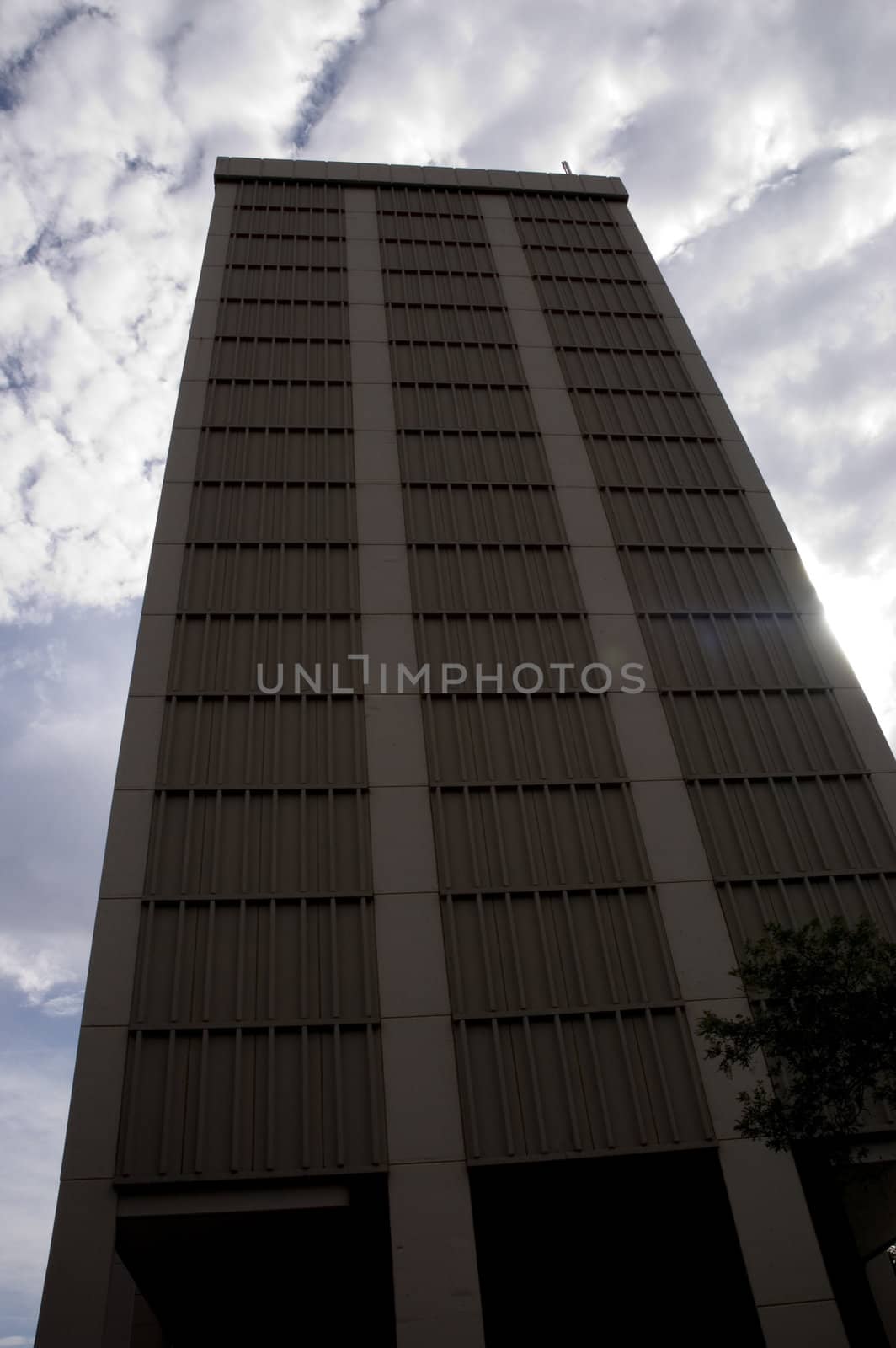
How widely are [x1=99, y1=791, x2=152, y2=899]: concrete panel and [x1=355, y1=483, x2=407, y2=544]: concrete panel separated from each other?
8870 mm

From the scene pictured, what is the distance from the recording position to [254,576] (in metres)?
24.1

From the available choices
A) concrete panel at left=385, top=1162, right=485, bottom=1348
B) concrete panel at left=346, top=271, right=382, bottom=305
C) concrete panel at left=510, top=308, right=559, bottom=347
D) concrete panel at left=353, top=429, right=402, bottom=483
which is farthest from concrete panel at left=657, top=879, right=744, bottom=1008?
concrete panel at left=346, top=271, right=382, bottom=305

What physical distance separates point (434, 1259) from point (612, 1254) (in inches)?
309

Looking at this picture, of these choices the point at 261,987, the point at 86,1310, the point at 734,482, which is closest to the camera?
the point at 86,1310

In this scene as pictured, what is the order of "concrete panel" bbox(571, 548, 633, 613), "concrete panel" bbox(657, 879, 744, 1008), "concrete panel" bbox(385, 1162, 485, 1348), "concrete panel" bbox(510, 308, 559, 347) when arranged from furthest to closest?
"concrete panel" bbox(510, 308, 559, 347) < "concrete panel" bbox(571, 548, 633, 613) < "concrete panel" bbox(657, 879, 744, 1008) < "concrete panel" bbox(385, 1162, 485, 1348)

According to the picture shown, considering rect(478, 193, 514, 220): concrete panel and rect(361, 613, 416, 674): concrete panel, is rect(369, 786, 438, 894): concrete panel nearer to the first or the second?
rect(361, 613, 416, 674): concrete panel

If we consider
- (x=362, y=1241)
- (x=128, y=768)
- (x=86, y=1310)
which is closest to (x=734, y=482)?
(x=128, y=768)

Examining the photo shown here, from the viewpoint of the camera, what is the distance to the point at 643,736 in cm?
2177

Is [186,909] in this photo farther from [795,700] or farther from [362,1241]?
[795,700]

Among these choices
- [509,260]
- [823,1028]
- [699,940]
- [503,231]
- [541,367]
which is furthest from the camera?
[503,231]

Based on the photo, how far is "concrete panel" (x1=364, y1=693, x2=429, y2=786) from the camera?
67.7 ft

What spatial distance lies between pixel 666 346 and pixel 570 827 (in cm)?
1820

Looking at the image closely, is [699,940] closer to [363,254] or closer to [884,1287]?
[884,1287]

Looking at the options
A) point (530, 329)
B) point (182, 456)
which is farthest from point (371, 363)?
point (182, 456)
